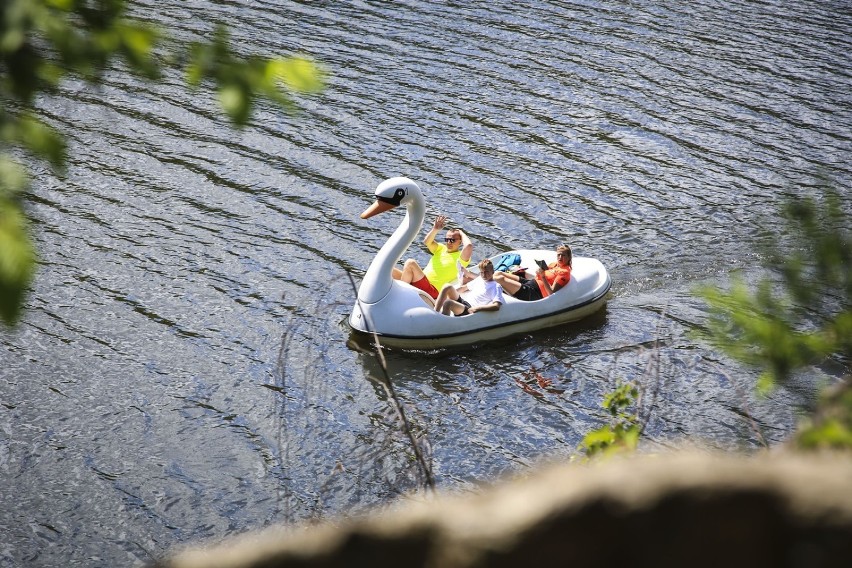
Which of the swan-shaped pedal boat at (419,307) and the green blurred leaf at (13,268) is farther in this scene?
the swan-shaped pedal boat at (419,307)

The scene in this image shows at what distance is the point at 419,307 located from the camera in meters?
11.5

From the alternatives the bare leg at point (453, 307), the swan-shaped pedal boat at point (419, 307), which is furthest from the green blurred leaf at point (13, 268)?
the bare leg at point (453, 307)

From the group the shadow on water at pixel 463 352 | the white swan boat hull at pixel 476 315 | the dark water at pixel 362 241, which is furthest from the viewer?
the white swan boat hull at pixel 476 315

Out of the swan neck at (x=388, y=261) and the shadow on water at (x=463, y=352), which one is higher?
the swan neck at (x=388, y=261)

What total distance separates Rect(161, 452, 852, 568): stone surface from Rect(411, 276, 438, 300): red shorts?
1017 centimetres

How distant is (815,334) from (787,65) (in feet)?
65.1

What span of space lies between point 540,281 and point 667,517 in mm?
10301

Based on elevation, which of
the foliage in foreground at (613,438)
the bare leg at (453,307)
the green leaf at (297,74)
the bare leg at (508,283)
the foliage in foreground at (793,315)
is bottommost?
the bare leg at (453,307)

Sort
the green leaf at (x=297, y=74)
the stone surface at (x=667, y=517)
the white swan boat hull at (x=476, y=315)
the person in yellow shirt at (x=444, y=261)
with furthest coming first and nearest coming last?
the person in yellow shirt at (x=444, y=261), the white swan boat hull at (x=476, y=315), the green leaf at (x=297, y=74), the stone surface at (x=667, y=517)

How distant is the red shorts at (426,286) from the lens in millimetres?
12336

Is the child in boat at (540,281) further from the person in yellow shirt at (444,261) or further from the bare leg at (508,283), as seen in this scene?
the person in yellow shirt at (444,261)

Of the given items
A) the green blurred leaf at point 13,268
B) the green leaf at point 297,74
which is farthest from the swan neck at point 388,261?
the green blurred leaf at point 13,268

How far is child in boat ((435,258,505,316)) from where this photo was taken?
11.7 metres

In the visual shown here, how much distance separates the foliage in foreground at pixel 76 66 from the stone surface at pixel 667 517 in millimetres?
1251
